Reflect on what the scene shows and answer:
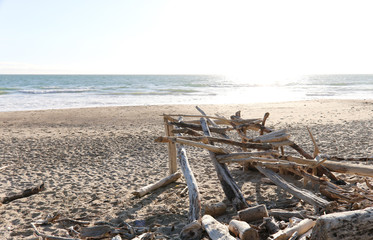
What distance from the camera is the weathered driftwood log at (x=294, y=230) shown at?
2996 millimetres

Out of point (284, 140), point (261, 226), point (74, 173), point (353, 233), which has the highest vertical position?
point (284, 140)

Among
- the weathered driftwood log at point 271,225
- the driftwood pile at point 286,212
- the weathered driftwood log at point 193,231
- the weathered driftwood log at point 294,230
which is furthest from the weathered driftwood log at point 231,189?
the weathered driftwood log at point 294,230

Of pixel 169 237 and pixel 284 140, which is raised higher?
pixel 284 140

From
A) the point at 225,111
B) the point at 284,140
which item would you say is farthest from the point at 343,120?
the point at 284,140

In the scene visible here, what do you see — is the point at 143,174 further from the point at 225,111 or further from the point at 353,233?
the point at 225,111

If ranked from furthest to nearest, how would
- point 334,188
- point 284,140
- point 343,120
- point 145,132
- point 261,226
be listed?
point 343,120
point 145,132
point 284,140
point 334,188
point 261,226

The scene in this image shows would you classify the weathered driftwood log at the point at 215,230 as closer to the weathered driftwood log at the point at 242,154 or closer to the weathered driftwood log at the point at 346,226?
the weathered driftwood log at the point at 346,226

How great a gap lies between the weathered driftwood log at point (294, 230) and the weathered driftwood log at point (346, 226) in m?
0.44

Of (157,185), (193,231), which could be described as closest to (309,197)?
(193,231)

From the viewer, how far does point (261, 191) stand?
16.9 ft

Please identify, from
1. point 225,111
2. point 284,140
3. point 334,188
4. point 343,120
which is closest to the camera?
point 334,188

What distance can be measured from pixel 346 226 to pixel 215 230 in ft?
3.94

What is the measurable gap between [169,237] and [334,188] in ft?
7.19

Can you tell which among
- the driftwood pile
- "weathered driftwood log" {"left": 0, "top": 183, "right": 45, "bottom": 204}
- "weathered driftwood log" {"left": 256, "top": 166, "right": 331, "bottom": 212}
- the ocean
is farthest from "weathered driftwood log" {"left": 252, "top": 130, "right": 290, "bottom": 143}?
the ocean
